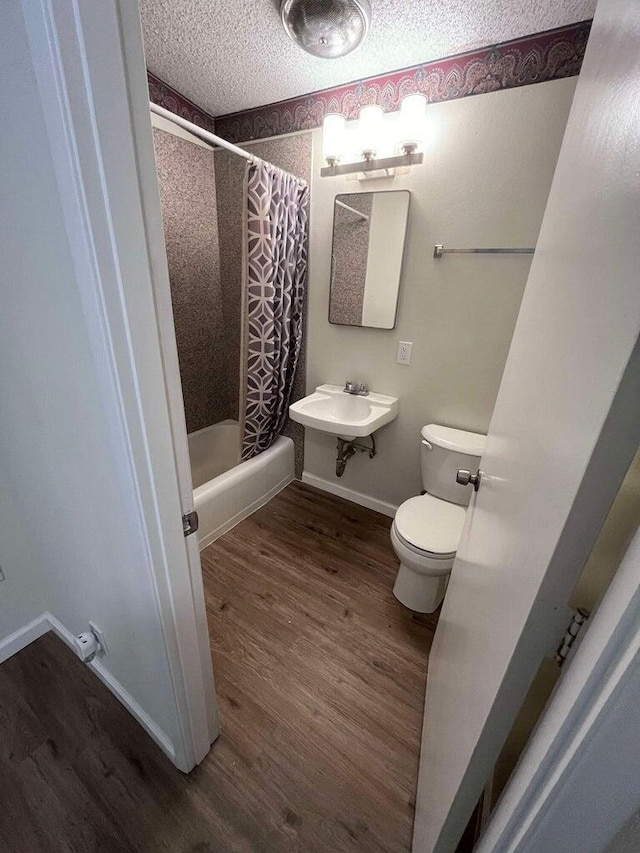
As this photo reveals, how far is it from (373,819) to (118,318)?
1.47 meters

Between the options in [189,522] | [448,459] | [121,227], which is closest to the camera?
[121,227]

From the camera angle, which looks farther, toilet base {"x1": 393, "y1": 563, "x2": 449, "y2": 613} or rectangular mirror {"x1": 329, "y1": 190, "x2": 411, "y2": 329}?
rectangular mirror {"x1": 329, "y1": 190, "x2": 411, "y2": 329}

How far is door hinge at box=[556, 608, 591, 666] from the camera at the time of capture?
15.4 inches

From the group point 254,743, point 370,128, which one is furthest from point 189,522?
point 370,128

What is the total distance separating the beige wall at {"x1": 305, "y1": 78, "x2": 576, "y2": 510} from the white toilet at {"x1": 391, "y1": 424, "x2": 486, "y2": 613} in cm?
23

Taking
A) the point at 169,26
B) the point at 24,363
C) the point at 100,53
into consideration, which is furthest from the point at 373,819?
the point at 169,26

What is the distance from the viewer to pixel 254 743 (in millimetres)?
1092

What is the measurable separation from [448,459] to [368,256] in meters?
1.16

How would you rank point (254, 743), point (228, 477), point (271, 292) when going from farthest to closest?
point (228, 477)
point (271, 292)
point (254, 743)

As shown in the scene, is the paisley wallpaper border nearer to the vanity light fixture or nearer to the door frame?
the vanity light fixture

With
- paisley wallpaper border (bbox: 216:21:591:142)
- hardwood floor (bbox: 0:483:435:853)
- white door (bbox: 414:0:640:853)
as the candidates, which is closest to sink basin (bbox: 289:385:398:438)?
hardwood floor (bbox: 0:483:435:853)

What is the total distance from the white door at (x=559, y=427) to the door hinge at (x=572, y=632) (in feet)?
0.05

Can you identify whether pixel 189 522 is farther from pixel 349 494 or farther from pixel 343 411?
pixel 349 494

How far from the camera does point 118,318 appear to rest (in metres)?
0.52
